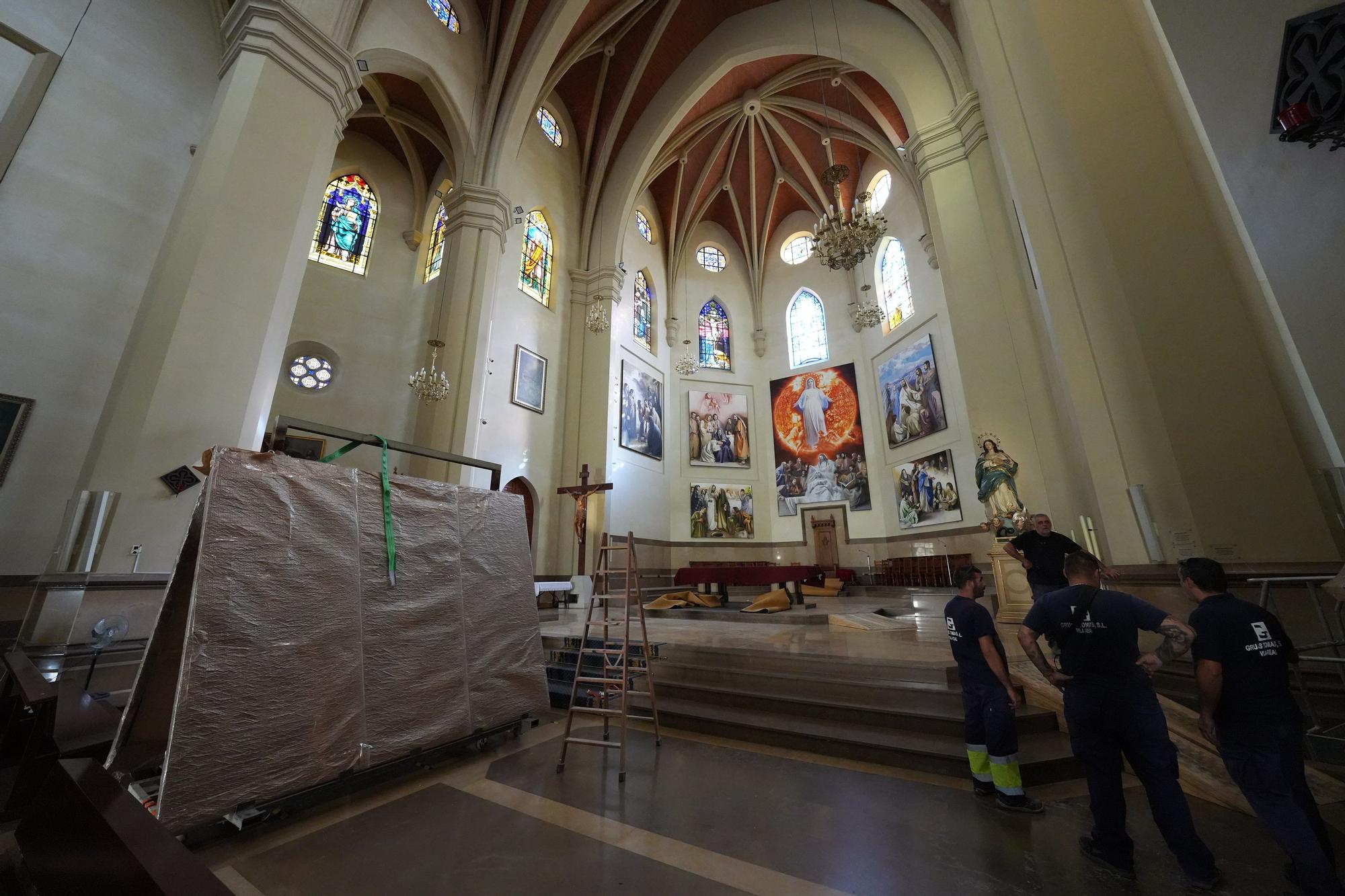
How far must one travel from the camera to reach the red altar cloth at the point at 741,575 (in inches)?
351

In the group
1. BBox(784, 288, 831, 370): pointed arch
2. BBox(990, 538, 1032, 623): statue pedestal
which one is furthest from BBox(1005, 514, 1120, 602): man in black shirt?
BBox(784, 288, 831, 370): pointed arch

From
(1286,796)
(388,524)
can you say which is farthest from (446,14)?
(1286,796)

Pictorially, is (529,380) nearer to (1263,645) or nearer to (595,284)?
(595,284)

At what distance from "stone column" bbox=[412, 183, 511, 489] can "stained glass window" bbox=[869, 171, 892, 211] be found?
11540 mm

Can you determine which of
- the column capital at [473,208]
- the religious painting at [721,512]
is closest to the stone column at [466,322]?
the column capital at [473,208]

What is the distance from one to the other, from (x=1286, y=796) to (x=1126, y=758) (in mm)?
437

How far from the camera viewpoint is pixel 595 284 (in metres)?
13.7

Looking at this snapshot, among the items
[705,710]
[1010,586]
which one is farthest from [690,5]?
[705,710]

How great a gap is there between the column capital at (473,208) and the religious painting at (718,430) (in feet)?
29.1

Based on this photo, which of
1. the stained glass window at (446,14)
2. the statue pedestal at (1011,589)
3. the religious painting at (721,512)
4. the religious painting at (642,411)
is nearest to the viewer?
the statue pedestal at (1011,589)

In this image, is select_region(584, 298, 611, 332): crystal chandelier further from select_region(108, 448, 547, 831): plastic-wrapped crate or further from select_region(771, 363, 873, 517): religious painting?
select_region(108, 448, 547, 831): plastic-wrapped crate

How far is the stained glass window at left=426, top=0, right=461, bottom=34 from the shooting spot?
9.78 metres

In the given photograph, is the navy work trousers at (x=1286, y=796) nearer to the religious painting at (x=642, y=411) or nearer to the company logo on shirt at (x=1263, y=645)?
the company logo on shirt at (x=1263, y=645)

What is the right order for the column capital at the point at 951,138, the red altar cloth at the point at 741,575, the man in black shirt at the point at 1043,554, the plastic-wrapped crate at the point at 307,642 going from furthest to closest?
the red altar cloth at the point at 741,575
the column capital at the point at 951,138
the man in black shirt at the point at 1043,554
the plastic-wrapped crate at the point at 307,642
